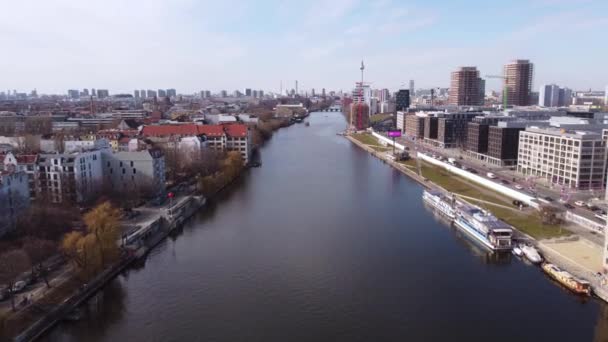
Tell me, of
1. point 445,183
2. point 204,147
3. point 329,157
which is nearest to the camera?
point 445,183

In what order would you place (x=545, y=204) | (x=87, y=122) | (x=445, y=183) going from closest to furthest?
(x=545, y=204), (x=445, y=183), (x=87, y=122)

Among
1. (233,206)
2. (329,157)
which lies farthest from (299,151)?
(233,206)

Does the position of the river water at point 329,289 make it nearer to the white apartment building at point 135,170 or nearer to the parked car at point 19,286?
the parked car at point 19,286

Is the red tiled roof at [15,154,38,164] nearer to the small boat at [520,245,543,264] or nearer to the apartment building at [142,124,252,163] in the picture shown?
the apartment building at [142,124,252,163]

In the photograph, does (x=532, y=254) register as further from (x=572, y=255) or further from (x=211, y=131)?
(x=211, y=131)

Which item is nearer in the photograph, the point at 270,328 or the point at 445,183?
the point at 270,328

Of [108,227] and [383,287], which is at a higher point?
[108,227]

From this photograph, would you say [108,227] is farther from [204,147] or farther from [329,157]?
[329,157]
